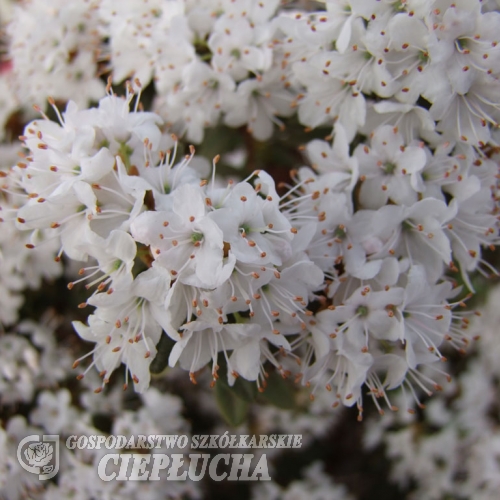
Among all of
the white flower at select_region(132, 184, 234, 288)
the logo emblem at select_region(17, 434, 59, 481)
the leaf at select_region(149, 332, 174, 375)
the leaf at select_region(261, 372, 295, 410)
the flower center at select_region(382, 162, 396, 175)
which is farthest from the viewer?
the logo emblem at select_region(17, 434, 59, 481)

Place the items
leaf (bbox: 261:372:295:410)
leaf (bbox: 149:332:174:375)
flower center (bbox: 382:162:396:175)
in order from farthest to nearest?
leaf (bbox: 261:372:295:410) < flower center (bbox: 382:162:396:175) < leaf (bbox: 149:332:174:375)

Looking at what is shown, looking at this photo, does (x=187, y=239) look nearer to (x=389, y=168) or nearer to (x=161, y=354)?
(x=161, y=354)

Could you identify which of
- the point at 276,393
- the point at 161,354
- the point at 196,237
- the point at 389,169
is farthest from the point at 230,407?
the point at 389,169

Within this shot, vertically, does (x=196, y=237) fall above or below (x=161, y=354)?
above

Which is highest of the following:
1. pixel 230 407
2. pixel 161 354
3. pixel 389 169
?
pixel 389 169

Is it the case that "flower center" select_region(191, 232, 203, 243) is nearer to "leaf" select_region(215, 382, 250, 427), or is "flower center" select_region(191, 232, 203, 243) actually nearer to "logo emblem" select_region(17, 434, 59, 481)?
"leaf" select_region(215, 382, 250, 427)

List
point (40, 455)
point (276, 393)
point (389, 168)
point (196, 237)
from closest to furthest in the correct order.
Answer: point (196, 237), point (389, 168), point (276, 393), point (40, 455)

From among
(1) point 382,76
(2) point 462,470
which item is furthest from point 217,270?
(2) point 462,470

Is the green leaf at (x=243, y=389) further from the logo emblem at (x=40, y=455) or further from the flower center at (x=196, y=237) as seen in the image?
the logo emblem at (x=40, y=455)

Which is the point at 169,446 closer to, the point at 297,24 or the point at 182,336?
the point at 182,336

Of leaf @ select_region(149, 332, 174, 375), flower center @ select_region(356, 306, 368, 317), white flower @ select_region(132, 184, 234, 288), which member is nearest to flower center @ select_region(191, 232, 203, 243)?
white flower @ select_region(132, 184, 234, 288)
